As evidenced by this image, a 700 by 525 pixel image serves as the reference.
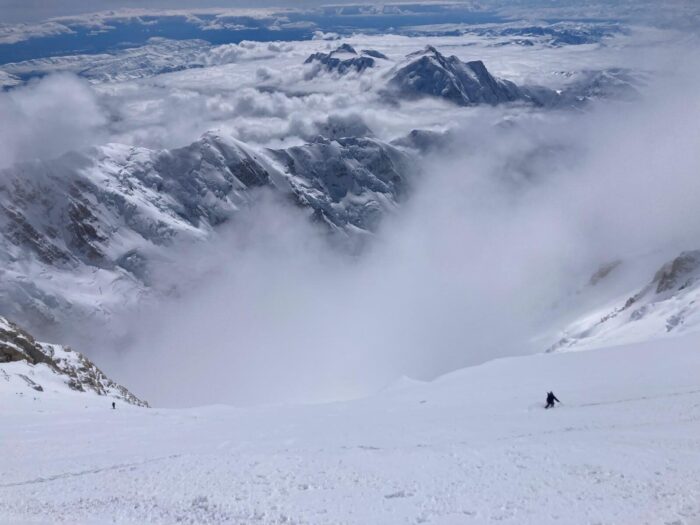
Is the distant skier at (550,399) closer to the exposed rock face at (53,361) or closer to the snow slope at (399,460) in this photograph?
the snow slope at (399,460)

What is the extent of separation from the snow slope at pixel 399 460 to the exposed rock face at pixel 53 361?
17867 mm

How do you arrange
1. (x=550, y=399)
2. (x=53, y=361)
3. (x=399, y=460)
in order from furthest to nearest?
(x=53, y=361)
(x=550, y=399)
(x=399, y=460)

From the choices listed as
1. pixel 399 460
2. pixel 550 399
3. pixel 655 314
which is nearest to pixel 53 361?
pixel 399 460

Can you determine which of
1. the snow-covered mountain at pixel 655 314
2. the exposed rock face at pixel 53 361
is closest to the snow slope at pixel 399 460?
the exposed rock face at pixel 53 361

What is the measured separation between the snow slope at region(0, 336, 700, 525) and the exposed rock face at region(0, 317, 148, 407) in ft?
58.6

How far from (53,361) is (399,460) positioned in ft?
180

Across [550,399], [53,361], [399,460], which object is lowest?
[399,460]

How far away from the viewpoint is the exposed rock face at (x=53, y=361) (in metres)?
62.5

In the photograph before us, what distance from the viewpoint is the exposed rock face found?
6253 centimetres

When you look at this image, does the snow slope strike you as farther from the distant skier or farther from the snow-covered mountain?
the snow-covered mountain

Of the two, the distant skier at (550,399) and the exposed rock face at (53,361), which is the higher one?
the exposed rock face at (53,361)

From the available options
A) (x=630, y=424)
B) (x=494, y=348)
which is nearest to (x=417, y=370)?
(x=494, y=348)

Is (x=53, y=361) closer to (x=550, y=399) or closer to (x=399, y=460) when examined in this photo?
(x=399, y=460)

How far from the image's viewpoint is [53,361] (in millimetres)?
69688
